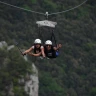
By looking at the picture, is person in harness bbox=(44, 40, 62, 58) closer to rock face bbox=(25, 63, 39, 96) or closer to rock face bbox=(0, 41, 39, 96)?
rock face bbox=(0, 41, 39, 96)

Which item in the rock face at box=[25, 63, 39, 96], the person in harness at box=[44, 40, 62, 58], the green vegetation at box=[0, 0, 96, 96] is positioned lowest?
the person in harness at box=[44, 40, 62, 58]

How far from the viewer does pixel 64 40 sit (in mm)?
77938

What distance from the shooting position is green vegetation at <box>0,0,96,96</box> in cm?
7131

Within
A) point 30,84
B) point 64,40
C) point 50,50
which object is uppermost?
point 64,40

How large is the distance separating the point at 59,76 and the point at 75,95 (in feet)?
9.70

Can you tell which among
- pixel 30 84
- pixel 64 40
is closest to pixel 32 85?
pixel 30 84

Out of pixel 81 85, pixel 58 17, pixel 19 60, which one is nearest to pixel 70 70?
pixel 81 85

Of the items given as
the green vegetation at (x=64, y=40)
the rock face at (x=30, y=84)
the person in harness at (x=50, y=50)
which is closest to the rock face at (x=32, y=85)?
the rock face at (x=30, y=84)

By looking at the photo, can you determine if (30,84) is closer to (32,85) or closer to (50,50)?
(32,85)

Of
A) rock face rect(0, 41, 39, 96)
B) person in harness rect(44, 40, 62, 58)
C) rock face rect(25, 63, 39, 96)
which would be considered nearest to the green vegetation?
rock face rect(0, 41, 39, 96)

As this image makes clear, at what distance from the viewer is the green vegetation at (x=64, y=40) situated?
71.3m

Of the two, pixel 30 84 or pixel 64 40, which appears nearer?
pixel 30 84

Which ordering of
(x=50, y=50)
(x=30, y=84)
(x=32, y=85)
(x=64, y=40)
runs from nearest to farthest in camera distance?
1. (x=50, y=50)
2. (x=30, y=84)
3. (x=32, y=85)
4. (x=64, y=40)

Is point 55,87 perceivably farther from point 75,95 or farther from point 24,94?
point 24,94
